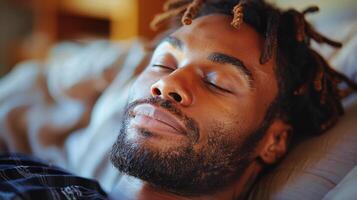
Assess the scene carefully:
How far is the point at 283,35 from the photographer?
3.00 ft

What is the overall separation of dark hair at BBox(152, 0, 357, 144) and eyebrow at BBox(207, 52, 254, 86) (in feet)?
0.28

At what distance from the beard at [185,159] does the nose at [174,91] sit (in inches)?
0.6

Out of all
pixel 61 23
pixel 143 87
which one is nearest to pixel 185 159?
pixel 143 87

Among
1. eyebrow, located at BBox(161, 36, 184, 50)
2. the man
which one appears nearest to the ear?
the man

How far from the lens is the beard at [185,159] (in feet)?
2.49

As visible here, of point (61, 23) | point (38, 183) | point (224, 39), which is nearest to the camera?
point (38, 183)

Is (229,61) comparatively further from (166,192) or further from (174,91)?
(166,192)

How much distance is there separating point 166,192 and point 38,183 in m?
0.23

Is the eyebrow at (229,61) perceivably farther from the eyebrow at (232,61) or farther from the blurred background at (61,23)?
the blurred background at (61,23)

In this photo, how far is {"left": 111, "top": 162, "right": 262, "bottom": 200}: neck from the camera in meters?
0.83

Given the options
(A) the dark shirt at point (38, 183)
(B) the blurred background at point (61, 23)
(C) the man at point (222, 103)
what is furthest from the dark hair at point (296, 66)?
(B) the blurred background at point (61, 23)

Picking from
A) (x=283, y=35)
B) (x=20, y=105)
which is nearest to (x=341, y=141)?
(x=283, y=35)

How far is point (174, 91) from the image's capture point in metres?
0.77

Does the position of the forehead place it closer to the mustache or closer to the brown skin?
the brown skin
